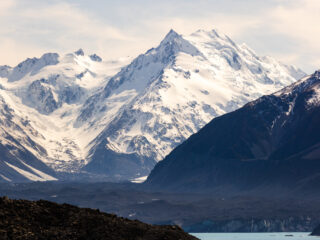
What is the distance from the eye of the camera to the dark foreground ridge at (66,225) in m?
81.2

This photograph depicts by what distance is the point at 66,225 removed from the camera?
85.1 meters

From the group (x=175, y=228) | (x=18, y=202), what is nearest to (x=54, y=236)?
(x=18, y=202)

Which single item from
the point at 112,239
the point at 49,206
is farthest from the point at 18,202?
the point at 112,239

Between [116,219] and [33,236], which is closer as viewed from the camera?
[33,236]

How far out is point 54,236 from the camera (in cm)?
8094

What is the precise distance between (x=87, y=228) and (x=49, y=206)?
17.7ft

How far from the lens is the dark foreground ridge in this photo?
3196 inches

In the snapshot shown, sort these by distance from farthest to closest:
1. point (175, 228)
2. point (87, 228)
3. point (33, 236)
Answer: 1. point (175, 228)
2. point (87, 228)
3. point (33, 236)

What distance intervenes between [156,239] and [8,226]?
1512 centimetres

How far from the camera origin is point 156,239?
281 ft

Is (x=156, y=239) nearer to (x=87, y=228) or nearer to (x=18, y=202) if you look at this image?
(x=87, y=228)

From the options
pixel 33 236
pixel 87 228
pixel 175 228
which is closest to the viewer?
pixel 33 236

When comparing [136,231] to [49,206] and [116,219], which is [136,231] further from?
[49,206]

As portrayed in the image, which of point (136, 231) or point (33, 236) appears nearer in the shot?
point (33, 236)
